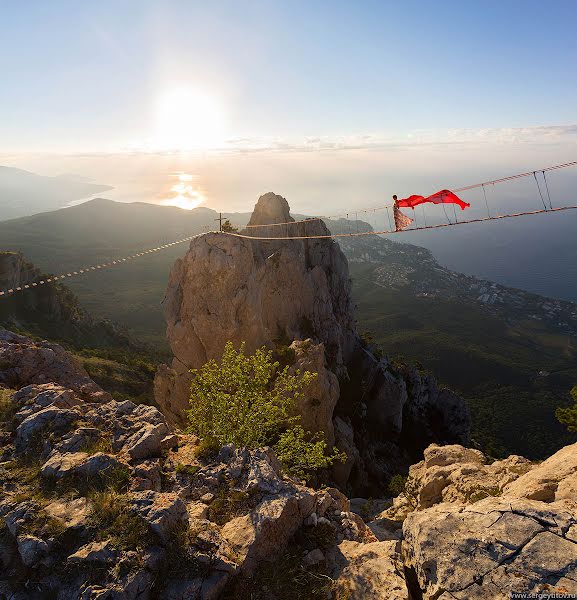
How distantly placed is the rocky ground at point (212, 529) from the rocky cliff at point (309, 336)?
23.2 m

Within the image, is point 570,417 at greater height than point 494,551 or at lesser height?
lesser

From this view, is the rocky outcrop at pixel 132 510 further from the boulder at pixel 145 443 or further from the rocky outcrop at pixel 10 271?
the rocky outcrop at pixel 10 271

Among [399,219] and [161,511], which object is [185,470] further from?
[399,219]

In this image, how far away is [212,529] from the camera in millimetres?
12297

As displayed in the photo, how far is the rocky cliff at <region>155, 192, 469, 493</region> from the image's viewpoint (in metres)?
42.7

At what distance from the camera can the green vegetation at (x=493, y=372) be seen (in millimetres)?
102125

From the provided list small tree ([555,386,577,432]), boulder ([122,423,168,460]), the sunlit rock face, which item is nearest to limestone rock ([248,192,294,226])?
the sunlit rock face

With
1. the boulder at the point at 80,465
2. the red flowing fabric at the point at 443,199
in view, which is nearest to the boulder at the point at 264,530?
the boulder at the point at 80,465

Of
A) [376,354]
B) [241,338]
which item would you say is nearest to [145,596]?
[241,338]

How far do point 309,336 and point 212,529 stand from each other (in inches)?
1854

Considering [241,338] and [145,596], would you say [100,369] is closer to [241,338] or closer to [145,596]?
[241,338]

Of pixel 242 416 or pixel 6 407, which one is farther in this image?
pixel 242 416

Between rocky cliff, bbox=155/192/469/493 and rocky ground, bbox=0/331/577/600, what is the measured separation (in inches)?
912

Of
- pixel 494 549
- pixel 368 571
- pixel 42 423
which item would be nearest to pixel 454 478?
pixel 368 571
